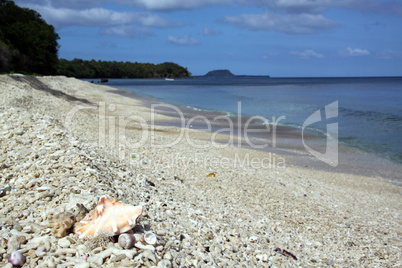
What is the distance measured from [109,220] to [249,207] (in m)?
3.67

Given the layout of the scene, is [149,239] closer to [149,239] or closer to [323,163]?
[149,239]

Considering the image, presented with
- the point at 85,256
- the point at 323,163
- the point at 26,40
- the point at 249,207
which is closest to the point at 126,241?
the point at 85,256

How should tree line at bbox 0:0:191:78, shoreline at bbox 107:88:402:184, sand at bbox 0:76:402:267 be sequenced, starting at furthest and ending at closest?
tree line at bbox 0:0:191:78
shoreline at bbox 107:88:402:184
sand at bbox 0:76:402:267

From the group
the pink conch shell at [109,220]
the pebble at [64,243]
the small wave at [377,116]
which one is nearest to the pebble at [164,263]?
the pink conch shell at [109,220]

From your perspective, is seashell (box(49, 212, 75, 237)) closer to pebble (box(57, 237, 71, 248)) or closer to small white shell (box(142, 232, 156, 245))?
pebble (box(57, 237, 71, 248))

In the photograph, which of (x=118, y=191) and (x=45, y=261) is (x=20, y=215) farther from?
(x=118, y=191)

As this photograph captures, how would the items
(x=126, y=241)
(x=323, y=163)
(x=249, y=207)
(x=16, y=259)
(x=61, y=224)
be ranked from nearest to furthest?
(x=16, y=259)
(x=126, y=241)
(x=61, y=224)
(x=249, y=207)
(x=323, y=163)

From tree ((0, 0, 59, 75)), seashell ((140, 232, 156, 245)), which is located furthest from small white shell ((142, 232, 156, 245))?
tree ((0, 0, 59, 75))

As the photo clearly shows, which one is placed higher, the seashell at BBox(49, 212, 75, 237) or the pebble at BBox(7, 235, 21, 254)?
the seashell at BBox(49, 212, 75, 237)

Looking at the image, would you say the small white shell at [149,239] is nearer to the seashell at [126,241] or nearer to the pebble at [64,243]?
the seashell at [126,241]

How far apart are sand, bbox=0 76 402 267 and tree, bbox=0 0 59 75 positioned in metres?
37.8

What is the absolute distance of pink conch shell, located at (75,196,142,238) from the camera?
348 cm

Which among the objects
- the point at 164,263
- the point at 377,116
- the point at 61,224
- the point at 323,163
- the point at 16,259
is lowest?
the point at 323,163

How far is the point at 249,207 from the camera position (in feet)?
21.8
